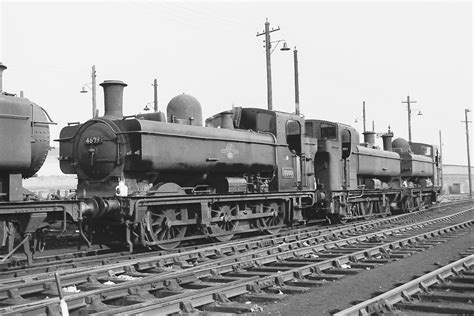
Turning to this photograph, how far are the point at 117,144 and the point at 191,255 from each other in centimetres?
270

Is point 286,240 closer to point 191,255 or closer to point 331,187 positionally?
point 191,255

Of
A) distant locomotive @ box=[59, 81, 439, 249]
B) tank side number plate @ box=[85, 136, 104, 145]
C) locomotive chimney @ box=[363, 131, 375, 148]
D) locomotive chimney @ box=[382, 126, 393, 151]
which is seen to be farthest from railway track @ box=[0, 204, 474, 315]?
locomotive chimney @ box=[382, 126, 393, 151]

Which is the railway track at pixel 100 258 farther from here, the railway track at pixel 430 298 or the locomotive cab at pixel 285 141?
the railway track at pixel 430 298

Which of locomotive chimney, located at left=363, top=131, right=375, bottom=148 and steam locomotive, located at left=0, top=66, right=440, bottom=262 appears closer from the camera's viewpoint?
steam locomotive, located at left=0, top=66, right=440, bottom=262

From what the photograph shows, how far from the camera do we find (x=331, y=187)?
1662 centimetres

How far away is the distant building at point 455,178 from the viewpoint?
68.6 metres

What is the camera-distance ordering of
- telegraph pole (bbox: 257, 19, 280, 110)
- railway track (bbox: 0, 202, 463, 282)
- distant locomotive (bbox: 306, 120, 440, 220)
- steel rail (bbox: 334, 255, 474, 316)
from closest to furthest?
steel rail (bbox: 334, 255, 474, 316)
railway track (bbox: 0, 202, 463, 282)
distant locomotive (bbox: 306, 120, 440, 220)
telegraph pole (bbox: 257, 19, 280, 110)

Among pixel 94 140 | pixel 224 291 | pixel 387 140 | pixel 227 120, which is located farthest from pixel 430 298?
pixel 387 140

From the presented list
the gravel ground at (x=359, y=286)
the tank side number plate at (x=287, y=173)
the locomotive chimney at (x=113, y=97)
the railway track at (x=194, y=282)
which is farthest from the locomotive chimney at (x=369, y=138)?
the locomotive chimney at (x=113, y=97)

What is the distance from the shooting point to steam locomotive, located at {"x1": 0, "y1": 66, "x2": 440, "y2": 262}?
8.15 metres

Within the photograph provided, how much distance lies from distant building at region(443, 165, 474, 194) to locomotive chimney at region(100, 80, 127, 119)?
204 feet

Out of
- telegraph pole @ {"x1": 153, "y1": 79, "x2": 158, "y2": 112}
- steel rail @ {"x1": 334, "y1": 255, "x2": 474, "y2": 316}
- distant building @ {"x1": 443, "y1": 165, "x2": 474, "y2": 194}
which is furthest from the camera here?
distant building @ {"x1": 443, "y1": 165, "x2": 474, "y2": 194}

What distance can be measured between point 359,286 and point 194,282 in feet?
7.32

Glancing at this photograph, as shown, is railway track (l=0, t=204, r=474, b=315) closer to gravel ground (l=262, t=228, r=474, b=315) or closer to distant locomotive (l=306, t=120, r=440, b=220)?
gravel ground (l=262, t=228, r=474, b=315)
